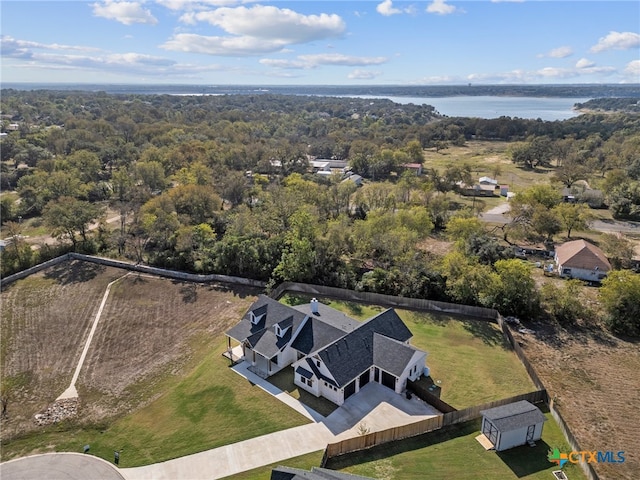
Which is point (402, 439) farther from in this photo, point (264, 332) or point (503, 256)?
point (503, 256)

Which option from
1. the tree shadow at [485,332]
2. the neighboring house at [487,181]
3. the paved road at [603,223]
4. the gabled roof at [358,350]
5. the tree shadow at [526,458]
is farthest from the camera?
the neighboring house at [487,181]

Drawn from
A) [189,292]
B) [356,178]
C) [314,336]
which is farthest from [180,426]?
[356,178]

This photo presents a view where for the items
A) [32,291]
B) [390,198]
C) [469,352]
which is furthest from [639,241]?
[32,291]

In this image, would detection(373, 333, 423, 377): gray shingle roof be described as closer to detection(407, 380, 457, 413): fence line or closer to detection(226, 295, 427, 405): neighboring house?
detection(226, 295, 427, 405): neighboring house

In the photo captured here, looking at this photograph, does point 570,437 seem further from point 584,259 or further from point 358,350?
point 584,259

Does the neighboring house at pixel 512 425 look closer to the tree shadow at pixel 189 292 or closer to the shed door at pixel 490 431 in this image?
the shed door at pixel 490 431

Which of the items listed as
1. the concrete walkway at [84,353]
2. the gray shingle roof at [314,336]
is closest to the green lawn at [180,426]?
the concrete walkway at [84,353]
